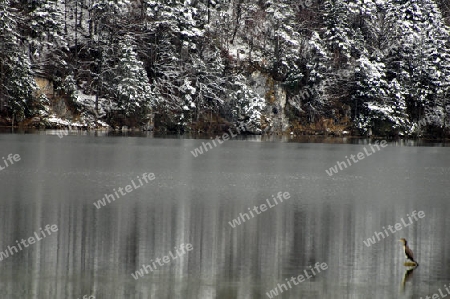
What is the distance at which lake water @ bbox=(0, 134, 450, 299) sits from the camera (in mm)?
12922

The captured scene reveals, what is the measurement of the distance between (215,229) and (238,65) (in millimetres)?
54867

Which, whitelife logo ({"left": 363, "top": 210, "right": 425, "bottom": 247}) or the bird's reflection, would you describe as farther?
whitelife logo ({"left": 363, "top": 210, "right": 425, "bottom": 247})

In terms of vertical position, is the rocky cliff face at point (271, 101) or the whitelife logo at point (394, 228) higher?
the rocky cliff face at point (271, 101)

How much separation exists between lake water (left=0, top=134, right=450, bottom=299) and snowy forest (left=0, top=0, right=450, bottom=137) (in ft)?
94.9

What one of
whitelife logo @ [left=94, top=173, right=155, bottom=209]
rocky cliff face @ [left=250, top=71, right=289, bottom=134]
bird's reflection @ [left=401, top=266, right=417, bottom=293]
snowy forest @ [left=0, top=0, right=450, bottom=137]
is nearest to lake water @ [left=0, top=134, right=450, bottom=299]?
bird's reflection @ [left=401, top=266, right=417, bottom=293]

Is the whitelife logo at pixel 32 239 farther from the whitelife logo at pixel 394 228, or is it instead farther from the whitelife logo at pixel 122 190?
the whitelife logo at pixel 394 228

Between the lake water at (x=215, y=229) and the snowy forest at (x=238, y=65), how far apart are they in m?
28.9

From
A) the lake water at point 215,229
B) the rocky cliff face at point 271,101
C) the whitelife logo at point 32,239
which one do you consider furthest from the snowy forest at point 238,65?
the whitelife logo at point 32,239

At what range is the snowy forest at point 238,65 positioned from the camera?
63.5m

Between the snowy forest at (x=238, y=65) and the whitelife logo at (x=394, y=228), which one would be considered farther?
the snowy forest at (x=238, y=65)

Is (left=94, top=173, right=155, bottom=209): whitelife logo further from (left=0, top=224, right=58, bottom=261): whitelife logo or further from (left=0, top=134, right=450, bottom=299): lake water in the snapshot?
(left=0, top=224, right=58, bottom=261): whitelife logo

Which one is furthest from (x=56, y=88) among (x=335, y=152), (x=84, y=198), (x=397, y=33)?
(x=84, y=198)

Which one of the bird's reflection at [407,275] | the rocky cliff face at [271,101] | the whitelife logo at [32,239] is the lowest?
the bird's reflection at [407,275]

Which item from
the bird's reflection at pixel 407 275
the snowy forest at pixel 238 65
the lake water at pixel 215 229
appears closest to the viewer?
the lake water at pixel 215 229
